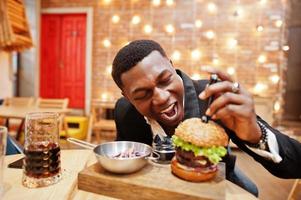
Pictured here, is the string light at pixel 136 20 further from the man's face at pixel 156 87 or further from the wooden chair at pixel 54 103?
the man's face at pixel 156 87

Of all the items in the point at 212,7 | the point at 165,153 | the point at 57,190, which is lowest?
the point at 57,190

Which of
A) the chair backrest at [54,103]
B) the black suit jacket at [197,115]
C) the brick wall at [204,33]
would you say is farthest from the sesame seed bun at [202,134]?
the brick wall at [204,33]

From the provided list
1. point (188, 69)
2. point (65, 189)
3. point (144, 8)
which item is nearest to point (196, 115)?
point (65, 189)

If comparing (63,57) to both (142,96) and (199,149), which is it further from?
(199,149)

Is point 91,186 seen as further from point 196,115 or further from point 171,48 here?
point 171,48

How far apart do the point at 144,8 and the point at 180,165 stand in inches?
166

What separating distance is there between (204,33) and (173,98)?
12.1 ft

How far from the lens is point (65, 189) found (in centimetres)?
85

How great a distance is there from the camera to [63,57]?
4938 mm

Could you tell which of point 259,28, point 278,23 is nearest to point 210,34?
point 259,28

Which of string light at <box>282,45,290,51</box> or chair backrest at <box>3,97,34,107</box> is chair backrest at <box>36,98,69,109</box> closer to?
chair backrest at <box>3,97,34,107</box>

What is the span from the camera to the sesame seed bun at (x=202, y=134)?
749 millimetres

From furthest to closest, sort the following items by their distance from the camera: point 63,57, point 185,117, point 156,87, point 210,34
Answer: point 63,57 < point 210,34 < point 185,117 < point 156,87

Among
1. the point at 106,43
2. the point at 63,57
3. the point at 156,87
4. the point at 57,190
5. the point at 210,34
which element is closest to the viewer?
the point at 57,190
